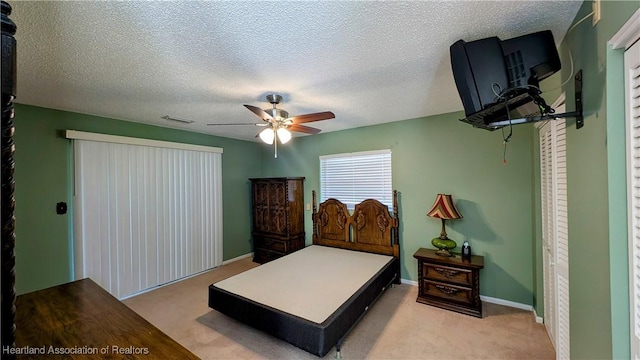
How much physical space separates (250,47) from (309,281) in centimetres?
227

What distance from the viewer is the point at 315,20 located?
1.34 metres

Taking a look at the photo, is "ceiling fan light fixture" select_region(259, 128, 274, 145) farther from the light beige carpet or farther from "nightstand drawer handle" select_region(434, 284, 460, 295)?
"nightstand drawer handle" select_region(434, 284, 460, 295)

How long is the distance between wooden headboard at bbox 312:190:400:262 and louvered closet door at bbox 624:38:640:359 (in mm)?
2520

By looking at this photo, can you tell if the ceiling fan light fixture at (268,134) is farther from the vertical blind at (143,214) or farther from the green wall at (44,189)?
the green wall at (44,189)

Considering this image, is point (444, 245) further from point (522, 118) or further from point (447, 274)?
point (522, 118)

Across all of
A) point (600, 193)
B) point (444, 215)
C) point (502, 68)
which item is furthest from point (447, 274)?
point (502, 68)

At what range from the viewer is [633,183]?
0.98 m

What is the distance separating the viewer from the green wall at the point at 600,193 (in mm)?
1032

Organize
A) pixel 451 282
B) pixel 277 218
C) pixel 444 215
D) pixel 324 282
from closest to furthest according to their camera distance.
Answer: pixel 324 282 → pixel 451 282 → pixel 444 215 → pixel 277 218

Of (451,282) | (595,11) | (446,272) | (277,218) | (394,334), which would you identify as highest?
(595,11)

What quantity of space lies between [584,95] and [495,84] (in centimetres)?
43

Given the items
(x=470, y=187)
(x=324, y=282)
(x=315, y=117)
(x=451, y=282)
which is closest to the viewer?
(x=315, y=117)

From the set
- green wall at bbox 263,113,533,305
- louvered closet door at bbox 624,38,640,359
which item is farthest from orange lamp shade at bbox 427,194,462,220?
louvered closet door at bbox 624,38,640,359

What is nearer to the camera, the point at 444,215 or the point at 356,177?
the point at 444,215
